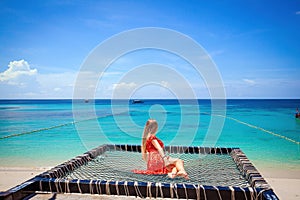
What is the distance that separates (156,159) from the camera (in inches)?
146

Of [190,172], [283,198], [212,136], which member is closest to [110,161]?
[190,172]

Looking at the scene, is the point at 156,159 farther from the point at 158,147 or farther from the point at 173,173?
the point at 173,173

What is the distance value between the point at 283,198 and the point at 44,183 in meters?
3.28

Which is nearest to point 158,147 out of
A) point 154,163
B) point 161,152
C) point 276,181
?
point 161,152

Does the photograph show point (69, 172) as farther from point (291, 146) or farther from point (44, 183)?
point (291, 146)

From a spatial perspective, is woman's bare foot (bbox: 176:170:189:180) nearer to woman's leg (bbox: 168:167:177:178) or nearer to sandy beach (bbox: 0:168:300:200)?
woman's leg (bbox: 168:167:177:178)

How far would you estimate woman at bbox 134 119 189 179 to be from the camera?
11.5 ft

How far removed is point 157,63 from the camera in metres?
6.28

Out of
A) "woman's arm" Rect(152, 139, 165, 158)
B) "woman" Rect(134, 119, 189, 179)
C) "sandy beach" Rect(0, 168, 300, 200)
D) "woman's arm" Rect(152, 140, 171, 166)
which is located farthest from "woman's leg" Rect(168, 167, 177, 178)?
"sandy beach" Rect(0, 168, 300, 200)

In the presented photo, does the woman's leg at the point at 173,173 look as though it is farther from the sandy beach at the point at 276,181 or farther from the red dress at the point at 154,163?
the sandy beach at the point at 276,181

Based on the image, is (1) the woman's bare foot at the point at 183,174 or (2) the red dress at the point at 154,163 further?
(2) the red dress at the point at 154,163

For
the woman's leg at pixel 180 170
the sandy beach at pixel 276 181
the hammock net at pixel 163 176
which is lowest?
the sandy beach at pixel 276 181

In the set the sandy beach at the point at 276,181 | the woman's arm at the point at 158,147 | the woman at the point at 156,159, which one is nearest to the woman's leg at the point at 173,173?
the woman at the point at 156,159

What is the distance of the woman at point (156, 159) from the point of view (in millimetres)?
3520
